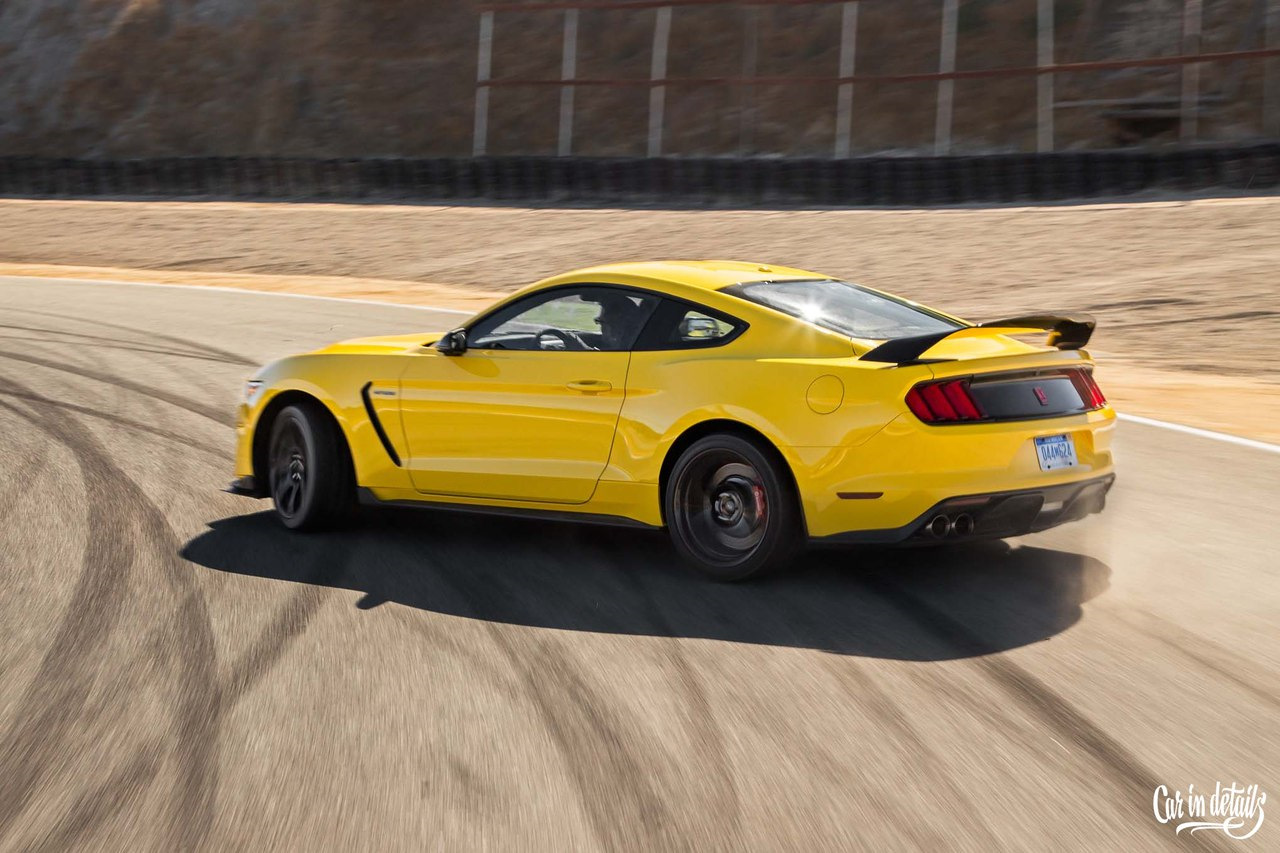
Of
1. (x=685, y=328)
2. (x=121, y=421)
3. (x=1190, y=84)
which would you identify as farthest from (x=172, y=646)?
(x=1190, y=84)

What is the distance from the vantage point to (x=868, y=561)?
6.45m

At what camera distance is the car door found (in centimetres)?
641

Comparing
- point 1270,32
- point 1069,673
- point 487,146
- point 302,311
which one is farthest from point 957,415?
point 487,146

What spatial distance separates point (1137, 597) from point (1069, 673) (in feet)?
3.69

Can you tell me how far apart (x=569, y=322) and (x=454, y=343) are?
587 mm

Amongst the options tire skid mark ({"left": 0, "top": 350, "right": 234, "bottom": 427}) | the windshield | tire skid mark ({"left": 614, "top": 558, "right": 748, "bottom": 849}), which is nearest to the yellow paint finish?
the windshield

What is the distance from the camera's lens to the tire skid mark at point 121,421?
Result: 9.39 metres

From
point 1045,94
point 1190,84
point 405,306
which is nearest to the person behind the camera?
point 405,306

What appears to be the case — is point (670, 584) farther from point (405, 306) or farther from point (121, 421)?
point (405, 306)

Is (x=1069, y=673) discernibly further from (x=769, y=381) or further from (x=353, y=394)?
(x=353, y=394)

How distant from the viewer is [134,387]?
12070mm

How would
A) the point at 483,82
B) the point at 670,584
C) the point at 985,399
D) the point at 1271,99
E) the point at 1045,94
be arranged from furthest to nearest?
the point at 483,82
the point at 1271,99
the point at 1045,94
the point at 670,584
the point at 985,399

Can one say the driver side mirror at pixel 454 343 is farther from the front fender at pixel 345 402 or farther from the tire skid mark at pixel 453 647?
the tire skid mark at pixel 453 647

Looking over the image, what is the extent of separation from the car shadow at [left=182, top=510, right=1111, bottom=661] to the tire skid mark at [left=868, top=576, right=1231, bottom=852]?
2 centimetres
